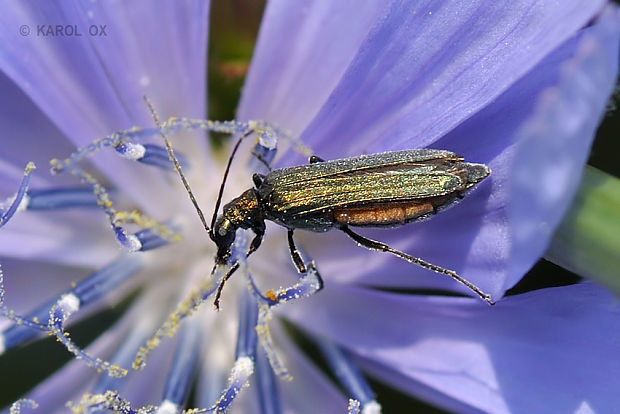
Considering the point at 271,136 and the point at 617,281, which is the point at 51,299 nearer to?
the point at 271,136

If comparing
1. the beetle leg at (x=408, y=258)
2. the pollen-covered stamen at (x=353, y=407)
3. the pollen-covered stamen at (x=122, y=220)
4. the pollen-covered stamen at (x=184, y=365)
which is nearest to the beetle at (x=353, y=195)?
the beetle leg at (x=408, y=258)

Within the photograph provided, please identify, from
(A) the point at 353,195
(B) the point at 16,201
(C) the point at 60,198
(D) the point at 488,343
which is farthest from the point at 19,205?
(D) the point at 488,343

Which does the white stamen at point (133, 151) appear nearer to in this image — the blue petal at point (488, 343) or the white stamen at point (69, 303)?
the white stamen at point (69, 303)

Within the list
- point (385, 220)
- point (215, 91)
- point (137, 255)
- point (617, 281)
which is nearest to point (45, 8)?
point (215, 91)

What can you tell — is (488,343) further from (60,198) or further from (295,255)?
(60,198)

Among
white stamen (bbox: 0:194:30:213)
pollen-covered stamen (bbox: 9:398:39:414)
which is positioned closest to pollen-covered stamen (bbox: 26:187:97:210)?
white stamen (bbox: 0:194:30:213)
